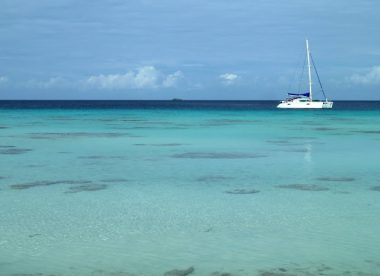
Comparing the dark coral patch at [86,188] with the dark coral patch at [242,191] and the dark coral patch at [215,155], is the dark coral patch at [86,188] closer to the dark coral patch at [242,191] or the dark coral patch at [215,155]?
the dark coral patch at [242,191]

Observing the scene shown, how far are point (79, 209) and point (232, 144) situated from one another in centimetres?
1302

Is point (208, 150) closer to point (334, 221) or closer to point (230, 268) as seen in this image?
point (334, 221)

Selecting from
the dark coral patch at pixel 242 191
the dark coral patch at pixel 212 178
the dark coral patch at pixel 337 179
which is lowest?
the dark coral patch at pixel 242 191

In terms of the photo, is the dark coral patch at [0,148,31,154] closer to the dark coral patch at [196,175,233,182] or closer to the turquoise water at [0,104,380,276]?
the turquoise water at [0,104,380,276]

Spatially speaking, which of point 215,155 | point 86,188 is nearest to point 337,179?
point 215,155

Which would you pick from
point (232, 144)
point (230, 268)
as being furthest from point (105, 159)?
point (230, 268)

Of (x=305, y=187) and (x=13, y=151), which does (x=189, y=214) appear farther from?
(x=13, y=151)

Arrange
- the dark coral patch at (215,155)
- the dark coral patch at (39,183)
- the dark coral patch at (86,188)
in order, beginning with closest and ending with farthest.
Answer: the dark coral patch at (86,188)
the dark coral patch at (39,183)
the dark coral patch at (215,155)

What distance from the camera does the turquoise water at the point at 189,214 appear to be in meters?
6.62

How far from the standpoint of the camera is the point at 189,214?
362 inches

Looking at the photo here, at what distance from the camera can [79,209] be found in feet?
30.8

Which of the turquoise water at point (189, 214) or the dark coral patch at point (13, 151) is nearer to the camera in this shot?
the turquoise water at point (189, 214)

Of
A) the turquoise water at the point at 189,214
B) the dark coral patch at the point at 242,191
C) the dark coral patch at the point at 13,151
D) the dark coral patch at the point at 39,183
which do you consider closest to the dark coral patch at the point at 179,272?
the turquoise water at the point at 189,214

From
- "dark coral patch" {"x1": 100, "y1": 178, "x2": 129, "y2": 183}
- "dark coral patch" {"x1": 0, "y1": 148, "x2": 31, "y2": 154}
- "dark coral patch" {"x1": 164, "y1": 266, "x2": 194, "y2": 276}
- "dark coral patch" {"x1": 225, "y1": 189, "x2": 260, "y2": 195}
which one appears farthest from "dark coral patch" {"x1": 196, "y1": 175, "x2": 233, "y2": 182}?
"dark coral patch" {"x1": 0, "y1": 148, "x2": 31, "y2": 154}
